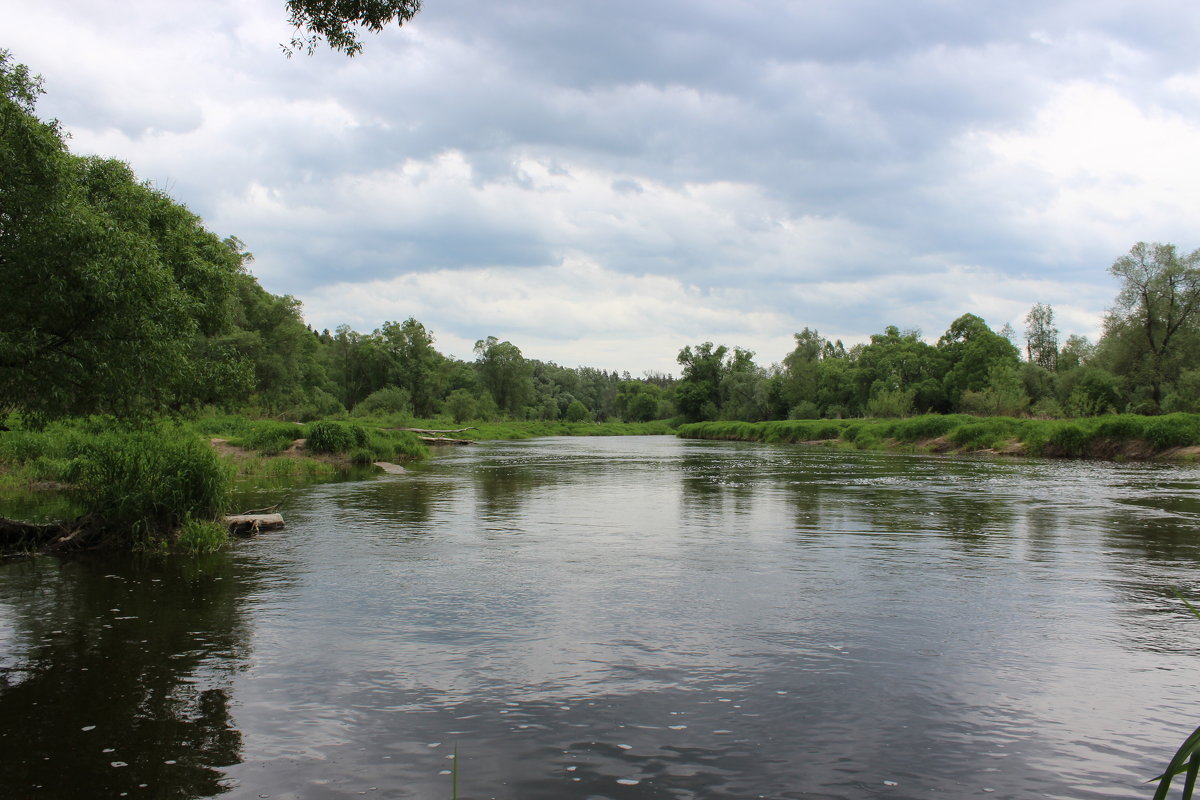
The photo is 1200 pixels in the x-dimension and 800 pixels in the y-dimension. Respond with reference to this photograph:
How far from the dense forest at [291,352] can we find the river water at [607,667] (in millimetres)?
4003

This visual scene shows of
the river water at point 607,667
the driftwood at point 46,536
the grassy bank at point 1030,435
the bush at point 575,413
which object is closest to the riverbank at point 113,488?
the driftwood at point 46,536

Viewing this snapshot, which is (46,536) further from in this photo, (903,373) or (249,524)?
(903,373)

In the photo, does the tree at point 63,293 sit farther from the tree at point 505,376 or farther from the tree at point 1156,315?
the tree at point 505,376

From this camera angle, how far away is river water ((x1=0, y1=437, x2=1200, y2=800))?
6.47 meters

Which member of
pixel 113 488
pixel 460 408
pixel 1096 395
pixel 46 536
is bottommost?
pixel 46 536

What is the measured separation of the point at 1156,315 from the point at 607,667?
6733cm

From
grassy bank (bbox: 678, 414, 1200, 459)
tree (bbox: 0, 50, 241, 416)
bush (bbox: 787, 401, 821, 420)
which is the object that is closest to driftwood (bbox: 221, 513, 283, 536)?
tree (bbox: 0, 50, 241, 416)

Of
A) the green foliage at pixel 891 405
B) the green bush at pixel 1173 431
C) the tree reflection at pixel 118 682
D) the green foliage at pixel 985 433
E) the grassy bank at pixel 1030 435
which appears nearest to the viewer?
the tree reflection at pixel 118 682

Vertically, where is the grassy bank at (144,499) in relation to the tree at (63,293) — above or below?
below

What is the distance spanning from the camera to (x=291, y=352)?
230 ft

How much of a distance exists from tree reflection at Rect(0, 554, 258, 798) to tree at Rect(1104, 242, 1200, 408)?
66.3 metres

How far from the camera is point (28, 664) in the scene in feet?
29.1

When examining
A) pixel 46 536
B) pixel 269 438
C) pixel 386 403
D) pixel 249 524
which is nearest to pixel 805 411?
pixel 386 403

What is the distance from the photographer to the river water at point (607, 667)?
255 inches
